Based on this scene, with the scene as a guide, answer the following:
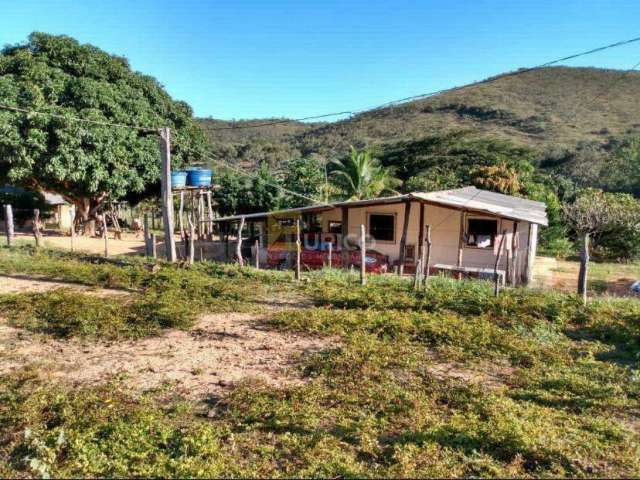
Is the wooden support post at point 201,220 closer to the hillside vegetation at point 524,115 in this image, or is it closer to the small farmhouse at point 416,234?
the small farmhouse at point 416,234

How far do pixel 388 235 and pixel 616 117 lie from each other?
162 ft

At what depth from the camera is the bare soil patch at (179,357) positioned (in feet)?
17.5

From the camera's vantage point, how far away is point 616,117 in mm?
51500

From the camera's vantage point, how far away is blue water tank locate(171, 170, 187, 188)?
14.8 meters

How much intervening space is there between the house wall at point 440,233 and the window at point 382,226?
0.39 feet

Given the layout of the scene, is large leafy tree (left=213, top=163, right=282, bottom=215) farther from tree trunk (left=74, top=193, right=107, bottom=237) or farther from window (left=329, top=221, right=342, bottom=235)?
window (left=329, top=221, right=342, bottom=235)

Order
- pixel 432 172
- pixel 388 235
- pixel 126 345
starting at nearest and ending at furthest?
pixel 126 345
pixel 388 235
pixel 432 172

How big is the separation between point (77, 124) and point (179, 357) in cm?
1386

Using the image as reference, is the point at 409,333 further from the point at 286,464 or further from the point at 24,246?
the point at 24,246

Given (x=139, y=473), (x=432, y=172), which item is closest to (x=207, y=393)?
(x=139, y=473)

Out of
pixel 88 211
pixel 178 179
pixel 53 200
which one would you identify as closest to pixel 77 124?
pixel 178 179

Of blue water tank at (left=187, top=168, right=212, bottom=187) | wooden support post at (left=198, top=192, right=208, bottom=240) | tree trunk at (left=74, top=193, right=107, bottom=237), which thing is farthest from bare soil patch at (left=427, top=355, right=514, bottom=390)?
tree trunk at (left=74, top=193, right=107, bottom=237)

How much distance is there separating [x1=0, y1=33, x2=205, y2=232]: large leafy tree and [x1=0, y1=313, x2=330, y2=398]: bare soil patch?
35.3 feet

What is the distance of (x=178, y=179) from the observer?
14.9m
